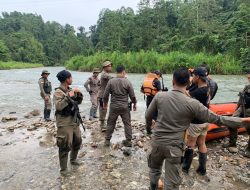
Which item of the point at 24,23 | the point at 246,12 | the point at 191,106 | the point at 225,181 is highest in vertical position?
the point at 24,23

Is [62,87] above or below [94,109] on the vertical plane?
above

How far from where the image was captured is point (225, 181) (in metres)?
5.46

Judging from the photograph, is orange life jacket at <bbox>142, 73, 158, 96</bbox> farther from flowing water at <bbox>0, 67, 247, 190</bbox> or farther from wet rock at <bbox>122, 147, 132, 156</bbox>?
wet rock at <bbox>122, 147, 132, 156</bbox>

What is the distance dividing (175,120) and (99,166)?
2.90 meters

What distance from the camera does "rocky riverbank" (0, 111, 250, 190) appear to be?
538 cm

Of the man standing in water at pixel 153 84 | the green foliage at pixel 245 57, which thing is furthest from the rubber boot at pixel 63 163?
A: the green foliage at pixel 245 57

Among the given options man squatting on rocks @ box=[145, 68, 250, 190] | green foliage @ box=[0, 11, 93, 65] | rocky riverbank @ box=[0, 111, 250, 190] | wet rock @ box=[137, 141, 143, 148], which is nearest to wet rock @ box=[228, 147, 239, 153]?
rocky riverbank @ box=[0, 111, 250, 190]

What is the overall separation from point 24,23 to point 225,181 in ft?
487

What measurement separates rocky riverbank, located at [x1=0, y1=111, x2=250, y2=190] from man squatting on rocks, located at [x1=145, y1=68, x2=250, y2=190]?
153 centimetres

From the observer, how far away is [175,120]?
12.3ft

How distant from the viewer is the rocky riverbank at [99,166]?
5.38 m

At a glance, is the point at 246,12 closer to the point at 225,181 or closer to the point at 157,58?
the point at 157,58

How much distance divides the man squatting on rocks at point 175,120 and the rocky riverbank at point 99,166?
5.02 feet

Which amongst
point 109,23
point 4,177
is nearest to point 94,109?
point 4,177
